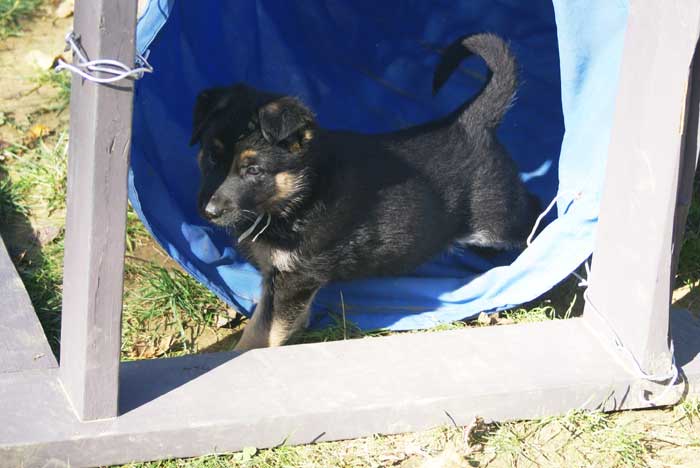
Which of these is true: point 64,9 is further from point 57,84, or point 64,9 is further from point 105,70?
point 105,70

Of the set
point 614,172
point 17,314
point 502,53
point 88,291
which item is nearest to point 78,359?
point 88,291

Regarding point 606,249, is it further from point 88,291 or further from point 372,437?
point 88,291

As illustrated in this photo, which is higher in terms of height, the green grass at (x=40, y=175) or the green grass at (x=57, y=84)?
the green grass at (x=57, y=84)

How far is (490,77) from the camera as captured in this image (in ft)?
14.5

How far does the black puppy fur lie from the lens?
377cm

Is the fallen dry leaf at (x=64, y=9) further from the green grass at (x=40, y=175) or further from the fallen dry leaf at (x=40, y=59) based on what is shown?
the green grass at (x=40, y=175)

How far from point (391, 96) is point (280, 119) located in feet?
5.90

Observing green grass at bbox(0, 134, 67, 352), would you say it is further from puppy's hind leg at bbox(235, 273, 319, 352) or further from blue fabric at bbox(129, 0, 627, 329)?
puppy's hind leg at bbox(235, 273, 319, 352)

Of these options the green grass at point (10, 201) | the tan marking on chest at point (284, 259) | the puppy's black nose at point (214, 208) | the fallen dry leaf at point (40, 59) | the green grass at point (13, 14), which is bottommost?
the tan marking on chest at point (284, 259)

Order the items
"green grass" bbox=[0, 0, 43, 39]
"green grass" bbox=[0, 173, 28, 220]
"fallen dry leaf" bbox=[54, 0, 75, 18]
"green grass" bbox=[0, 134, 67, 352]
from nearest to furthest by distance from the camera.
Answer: "green grass" bbox=[0, 134, 67, 352] → "green grass" bbox=[0, 173, 28, 220] → "green grass" bbox=[0, 0, 43, 39] → "fallen dry leaf" bbox=[54, 0, 75, 18]

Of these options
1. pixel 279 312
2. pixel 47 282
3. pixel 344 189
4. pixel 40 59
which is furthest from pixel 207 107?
pixel 40 59

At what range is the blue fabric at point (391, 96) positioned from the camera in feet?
12.3

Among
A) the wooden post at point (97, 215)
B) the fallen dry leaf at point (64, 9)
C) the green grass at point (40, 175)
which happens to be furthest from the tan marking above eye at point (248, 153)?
the fallen dry leaf at point (64, 9)

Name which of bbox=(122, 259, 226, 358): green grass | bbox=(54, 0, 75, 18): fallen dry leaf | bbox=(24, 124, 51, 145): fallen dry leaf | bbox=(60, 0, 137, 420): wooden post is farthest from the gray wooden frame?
bbox=(54, 0, 75, 18): fallen dry leaf
